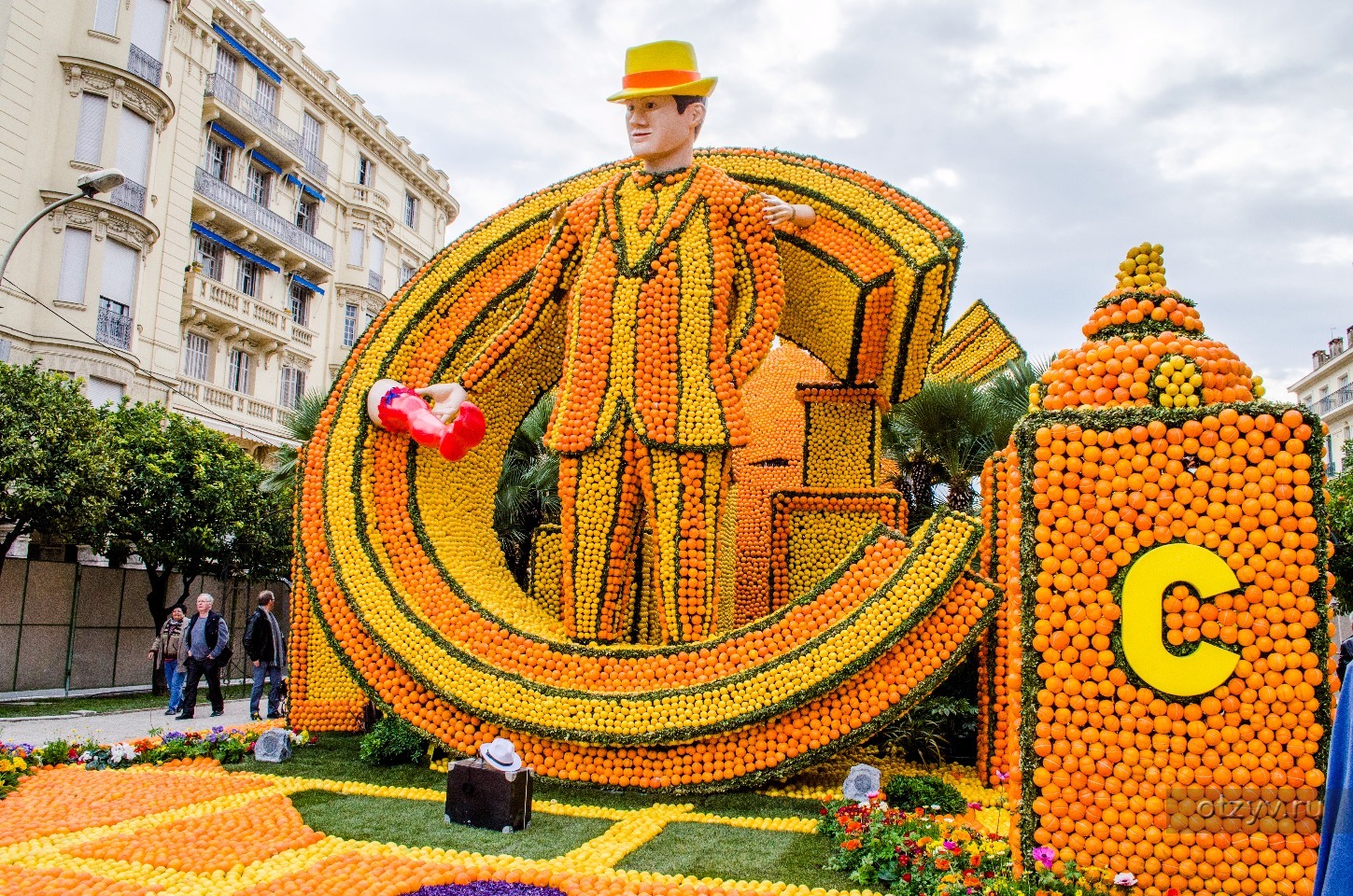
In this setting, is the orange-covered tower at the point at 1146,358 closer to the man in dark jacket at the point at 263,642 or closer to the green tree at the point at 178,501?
the man in dark jacket at the point at 263,642

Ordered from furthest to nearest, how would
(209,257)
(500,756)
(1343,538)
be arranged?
(209,257), (1343,538), (500,756)

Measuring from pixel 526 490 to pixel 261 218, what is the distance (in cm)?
1973

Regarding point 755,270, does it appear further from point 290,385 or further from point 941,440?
point 290,385

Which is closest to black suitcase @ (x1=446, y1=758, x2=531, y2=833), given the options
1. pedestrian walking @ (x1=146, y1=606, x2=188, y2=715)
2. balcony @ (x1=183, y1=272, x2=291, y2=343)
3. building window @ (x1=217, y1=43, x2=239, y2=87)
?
pedestrian walking @ (x1=146, y1=606, x2=188, y2=715)

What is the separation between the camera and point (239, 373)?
1187 inches

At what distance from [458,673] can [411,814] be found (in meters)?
1.51

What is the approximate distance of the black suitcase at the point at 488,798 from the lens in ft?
21.8

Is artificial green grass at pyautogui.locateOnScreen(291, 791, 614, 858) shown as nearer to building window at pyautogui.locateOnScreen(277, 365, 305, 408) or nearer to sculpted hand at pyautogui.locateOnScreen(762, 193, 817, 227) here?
sculpted hand at pyautogui.locateOnScreen(762, 193, 817, 227)

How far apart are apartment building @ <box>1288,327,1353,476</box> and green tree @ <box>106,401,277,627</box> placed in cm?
3758

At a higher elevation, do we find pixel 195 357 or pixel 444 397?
pixel 195 357

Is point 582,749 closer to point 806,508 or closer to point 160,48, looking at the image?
point 806,508

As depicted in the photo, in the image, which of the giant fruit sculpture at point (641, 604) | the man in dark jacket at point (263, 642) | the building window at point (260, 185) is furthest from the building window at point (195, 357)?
the giant fruit sculpture at point (641, 604)

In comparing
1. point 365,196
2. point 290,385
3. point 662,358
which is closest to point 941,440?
point 662,358

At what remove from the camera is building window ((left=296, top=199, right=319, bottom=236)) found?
33719 mm
